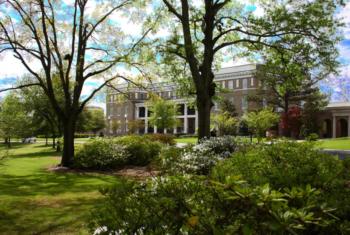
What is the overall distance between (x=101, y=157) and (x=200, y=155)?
696 centimetres

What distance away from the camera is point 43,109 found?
39469 millimetres

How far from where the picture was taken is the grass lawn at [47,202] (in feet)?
25.7

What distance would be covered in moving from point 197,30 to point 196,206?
20.1 metres

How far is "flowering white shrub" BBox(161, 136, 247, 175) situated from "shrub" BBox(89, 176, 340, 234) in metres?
7.96

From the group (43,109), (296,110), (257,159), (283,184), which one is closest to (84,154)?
(257,159)

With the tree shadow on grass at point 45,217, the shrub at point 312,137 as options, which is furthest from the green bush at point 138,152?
the shrub at point 312,137

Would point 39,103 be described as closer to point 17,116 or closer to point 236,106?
point 17,116

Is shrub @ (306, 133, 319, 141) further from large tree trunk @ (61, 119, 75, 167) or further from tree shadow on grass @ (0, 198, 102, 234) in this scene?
large tree trunk @ (61, 119, 75, 167)

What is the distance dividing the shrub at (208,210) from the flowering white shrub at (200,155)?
7.96 m

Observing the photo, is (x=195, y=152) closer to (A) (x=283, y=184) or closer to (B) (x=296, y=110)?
(A) (x=283, y=184)

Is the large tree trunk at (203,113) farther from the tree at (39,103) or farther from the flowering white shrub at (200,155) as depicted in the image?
the tree at (39,103)

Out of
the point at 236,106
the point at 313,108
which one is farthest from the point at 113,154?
the point at 236,106

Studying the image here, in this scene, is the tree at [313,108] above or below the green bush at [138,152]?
above

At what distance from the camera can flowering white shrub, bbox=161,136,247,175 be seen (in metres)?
12.1
